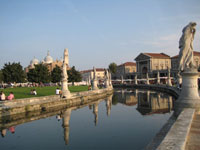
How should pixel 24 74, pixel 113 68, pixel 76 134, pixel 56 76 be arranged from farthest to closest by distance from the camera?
pixel 113 68, pixel 56 76, pixel 24 74, pixel 76 134

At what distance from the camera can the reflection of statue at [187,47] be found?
8.77 metres

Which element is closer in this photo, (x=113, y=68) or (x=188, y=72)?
(x=188, y=72)

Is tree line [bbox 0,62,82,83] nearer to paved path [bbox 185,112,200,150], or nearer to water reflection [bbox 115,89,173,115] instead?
water reflection [bbox 115,89,173,115]

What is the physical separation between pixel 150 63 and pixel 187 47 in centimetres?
7958

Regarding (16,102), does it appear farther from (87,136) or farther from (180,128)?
(180,128)

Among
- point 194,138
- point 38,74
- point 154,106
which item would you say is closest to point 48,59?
point 38,74

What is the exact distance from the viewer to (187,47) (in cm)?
888

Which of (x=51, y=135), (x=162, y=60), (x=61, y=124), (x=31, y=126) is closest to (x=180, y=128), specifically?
(x=51, y=135)

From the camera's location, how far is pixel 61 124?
1091 centimetres

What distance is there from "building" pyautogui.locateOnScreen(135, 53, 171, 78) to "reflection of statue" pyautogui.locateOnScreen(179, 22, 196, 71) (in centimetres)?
7493

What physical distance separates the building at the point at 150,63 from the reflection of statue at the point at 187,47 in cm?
7493

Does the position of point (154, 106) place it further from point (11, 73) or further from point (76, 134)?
point (11, 73)

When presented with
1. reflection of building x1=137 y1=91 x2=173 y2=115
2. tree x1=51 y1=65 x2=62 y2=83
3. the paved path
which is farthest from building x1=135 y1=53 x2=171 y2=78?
the paved path

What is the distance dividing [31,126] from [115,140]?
18.2 ft
